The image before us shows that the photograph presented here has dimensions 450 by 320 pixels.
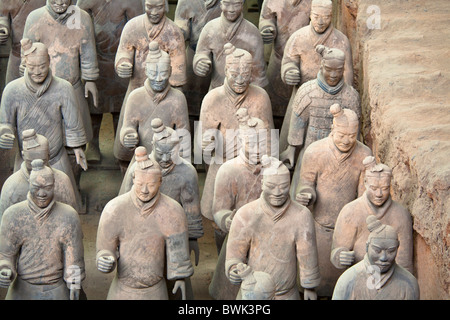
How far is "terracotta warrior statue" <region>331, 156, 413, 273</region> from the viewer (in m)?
7.62

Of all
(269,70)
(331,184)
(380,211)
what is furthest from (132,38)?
(380,211)

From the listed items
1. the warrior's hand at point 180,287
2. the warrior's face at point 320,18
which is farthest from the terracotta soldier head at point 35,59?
the warrior's face at point 320,18

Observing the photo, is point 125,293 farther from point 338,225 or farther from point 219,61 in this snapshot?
point 219,61

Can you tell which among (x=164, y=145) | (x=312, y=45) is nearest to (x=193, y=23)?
(x=312, y=45)

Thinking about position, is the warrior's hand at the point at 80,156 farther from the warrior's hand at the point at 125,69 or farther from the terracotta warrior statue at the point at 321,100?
the terracotta warrior statue at the point at 321,100

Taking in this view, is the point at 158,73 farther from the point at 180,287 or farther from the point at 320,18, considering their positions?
the point at 180,287

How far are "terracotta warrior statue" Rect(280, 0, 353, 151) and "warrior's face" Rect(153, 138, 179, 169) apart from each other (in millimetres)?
1710

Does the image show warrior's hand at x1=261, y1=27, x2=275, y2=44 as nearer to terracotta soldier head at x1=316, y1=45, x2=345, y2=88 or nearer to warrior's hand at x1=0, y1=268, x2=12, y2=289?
terracotta soldier head at x1=316, y1=45, x2=345, y2=88

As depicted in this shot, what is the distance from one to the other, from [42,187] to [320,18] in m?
3.01

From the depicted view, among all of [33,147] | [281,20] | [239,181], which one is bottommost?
[239,181]

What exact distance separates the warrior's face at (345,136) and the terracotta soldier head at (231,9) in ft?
6.71

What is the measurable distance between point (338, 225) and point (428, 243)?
0.56 metres

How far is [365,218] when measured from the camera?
7.70 meters

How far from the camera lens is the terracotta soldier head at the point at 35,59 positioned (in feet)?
28.8
